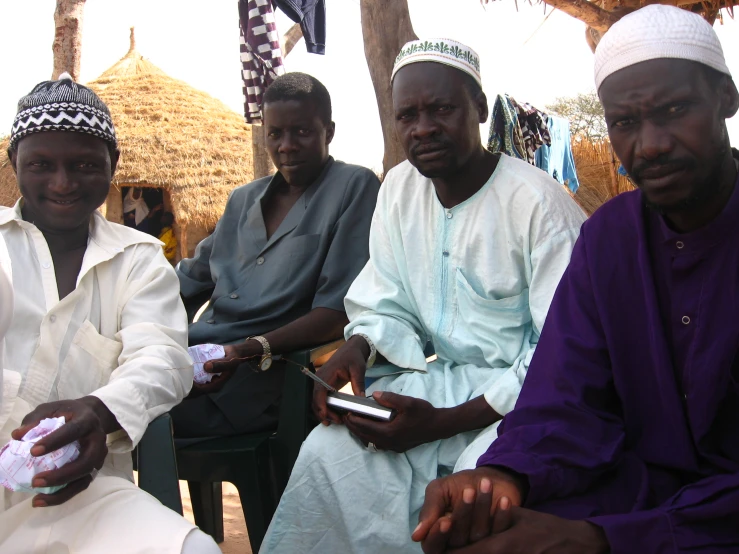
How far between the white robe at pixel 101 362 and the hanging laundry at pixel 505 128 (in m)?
3.58

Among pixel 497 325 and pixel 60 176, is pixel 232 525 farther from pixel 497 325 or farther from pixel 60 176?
pixel 60 176

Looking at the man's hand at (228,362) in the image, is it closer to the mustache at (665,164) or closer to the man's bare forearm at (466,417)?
the man's bare forearm at (466,417)

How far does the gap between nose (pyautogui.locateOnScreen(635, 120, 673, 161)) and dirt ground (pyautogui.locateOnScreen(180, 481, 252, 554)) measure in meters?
2.71

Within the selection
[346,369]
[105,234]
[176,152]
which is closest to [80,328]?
[105,234]

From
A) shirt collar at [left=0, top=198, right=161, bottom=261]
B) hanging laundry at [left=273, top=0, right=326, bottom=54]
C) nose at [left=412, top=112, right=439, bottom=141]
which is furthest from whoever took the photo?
hanging laundry at [left=273, top=0, right=326, bottom=54]

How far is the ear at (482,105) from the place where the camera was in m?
2.71

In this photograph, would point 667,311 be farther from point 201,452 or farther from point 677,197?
point 201,452

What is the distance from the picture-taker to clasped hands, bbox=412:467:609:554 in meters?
1.54

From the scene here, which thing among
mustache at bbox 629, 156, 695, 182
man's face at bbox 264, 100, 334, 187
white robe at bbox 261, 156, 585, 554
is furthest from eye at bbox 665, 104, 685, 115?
man's face at bbox 264, 100, 334, 187

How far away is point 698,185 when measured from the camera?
169 cm

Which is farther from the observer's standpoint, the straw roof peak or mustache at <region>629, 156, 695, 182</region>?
the straw roof peak

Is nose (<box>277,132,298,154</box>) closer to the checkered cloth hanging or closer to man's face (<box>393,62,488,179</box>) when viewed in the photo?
man's face (<box>393,62,488,179</box>)

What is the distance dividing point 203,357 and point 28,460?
125cm

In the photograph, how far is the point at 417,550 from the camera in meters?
2.16
